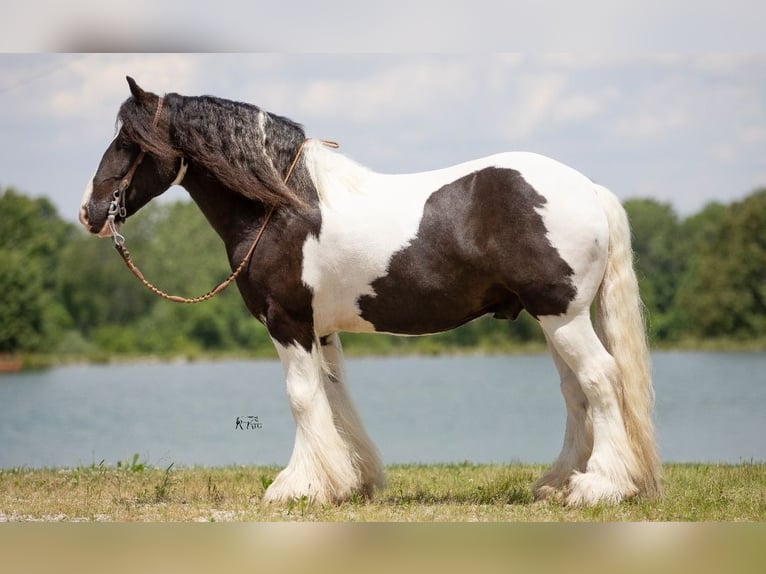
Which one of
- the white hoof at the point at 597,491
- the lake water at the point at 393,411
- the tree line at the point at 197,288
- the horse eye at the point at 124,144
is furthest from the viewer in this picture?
the tree line at the point at 197,288

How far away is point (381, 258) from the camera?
4.99 metres

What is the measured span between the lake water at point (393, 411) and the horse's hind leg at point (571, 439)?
332 cm

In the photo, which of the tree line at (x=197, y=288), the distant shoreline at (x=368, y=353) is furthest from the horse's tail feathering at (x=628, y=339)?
the distant shoreline at (x=368, y=353)

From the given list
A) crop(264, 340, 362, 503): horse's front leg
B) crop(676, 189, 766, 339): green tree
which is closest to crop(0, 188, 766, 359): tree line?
crop(676, 189, 766, 339): green tree

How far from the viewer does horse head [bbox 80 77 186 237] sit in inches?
205

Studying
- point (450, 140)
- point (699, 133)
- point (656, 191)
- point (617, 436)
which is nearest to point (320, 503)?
point (617, 436)

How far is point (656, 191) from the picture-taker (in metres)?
12.8

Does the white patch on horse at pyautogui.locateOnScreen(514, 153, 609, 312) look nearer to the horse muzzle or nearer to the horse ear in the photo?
the horse ear

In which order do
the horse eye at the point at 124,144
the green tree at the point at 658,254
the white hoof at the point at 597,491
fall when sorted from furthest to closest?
the green tree at the point at 658,254, the horse eye at the point at 124,144, the white hoof at the point at 597,491

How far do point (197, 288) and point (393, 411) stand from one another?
6.83 meters

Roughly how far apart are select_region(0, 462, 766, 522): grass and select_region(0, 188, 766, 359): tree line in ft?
24.0

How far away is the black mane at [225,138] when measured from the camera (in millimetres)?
5156

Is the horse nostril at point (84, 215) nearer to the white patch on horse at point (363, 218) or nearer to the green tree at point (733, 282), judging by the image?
→ the white patch on horse at point (363, 218)

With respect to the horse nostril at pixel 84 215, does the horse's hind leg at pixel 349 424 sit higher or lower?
lower
